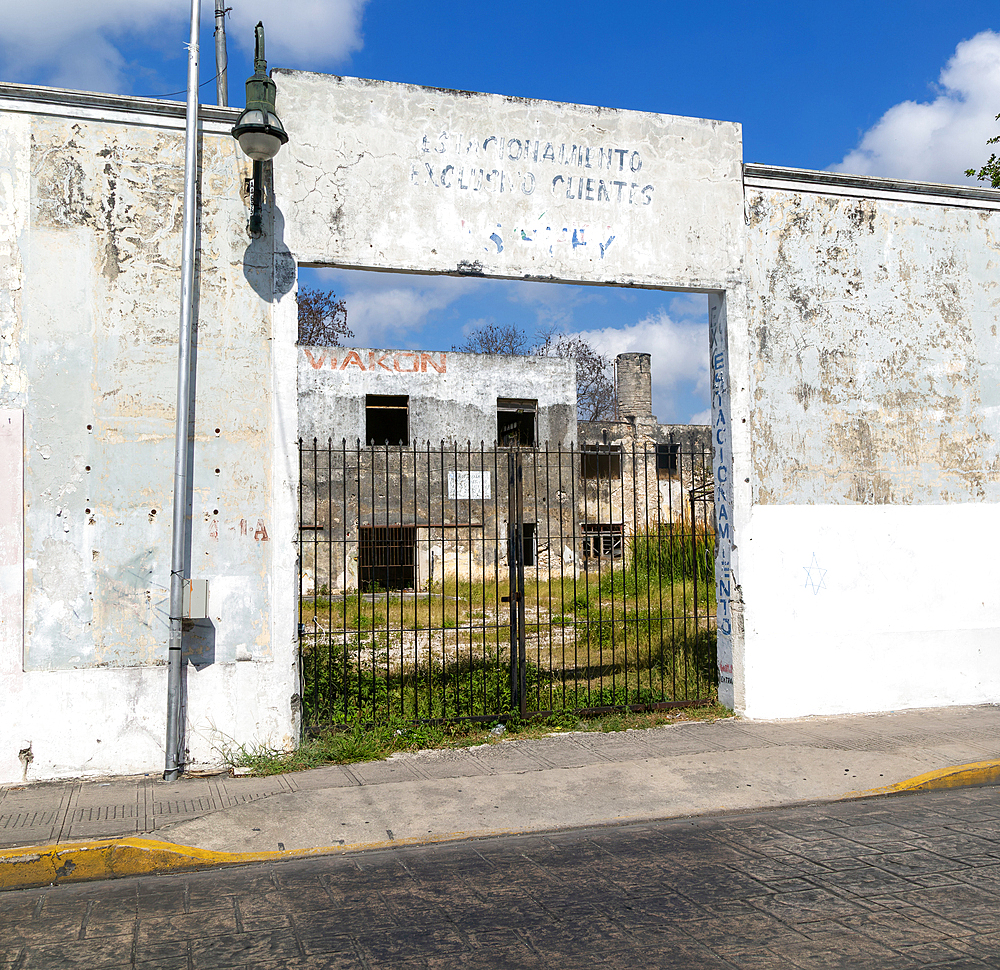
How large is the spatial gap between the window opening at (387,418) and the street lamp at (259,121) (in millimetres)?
17539

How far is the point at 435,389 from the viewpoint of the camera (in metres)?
25.0

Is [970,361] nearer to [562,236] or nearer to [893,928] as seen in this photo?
[562,236]

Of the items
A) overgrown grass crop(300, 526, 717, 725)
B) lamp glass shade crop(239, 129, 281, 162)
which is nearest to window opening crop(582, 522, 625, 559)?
overgrown grass crop(300, 526, 717, 725)

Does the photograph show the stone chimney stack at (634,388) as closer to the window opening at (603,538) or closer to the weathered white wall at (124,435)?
the window opening at (603,538)

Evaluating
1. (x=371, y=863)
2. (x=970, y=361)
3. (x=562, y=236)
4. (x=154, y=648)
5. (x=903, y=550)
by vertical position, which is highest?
(x=562, y=236)

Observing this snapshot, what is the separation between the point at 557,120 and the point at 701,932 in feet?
22.0

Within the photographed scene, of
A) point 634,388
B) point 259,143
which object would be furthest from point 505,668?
point 634,388

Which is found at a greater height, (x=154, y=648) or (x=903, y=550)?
(x=903, y=550)

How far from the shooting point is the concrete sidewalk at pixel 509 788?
5594 millimetres

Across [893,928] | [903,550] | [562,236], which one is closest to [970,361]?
[903,550]

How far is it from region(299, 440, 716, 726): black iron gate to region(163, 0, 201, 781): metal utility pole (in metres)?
0.97

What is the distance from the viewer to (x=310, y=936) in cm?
405

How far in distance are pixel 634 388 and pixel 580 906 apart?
26.8 m

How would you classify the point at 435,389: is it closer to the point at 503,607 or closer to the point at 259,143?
the point at 503,607
